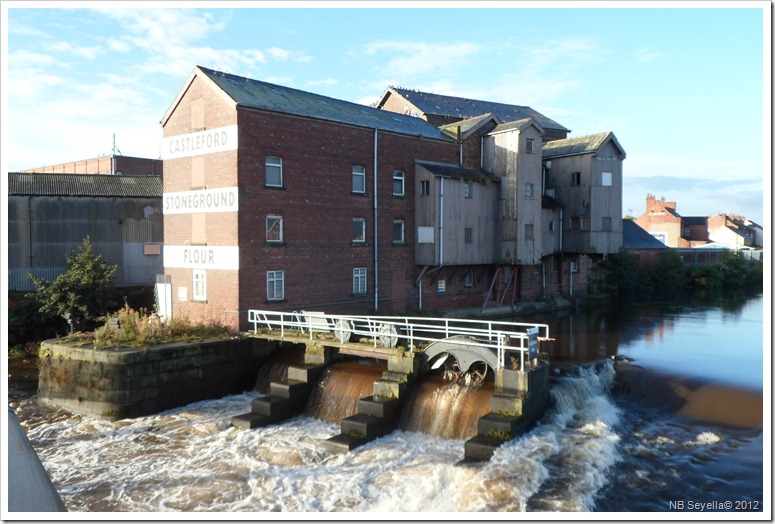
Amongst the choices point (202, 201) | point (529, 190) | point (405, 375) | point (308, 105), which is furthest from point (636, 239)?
point (405, 375)

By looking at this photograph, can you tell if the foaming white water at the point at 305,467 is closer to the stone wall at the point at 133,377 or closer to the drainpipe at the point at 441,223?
the stone wall at the point at 133,377

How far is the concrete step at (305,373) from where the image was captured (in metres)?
18.3

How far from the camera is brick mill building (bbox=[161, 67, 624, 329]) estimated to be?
72.3 ft

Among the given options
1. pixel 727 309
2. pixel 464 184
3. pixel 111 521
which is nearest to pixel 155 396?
pixel 111 521

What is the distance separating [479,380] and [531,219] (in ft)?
53.2

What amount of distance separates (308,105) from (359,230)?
5716 millimetres

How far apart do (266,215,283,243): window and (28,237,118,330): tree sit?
25.4 ft

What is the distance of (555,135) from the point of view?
49156mm

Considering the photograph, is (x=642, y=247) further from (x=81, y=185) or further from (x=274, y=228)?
(x=81, y=185)

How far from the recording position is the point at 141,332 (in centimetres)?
1922

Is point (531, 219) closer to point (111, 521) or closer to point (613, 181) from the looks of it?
point (613, 181)

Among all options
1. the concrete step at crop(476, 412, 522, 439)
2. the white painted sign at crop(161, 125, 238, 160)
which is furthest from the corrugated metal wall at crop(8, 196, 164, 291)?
the concrete step at crop(476, 412, 522, 439)

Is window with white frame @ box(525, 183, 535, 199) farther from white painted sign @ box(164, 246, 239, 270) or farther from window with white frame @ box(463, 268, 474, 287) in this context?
white painted sign @ box(164, 246, 239, 270)

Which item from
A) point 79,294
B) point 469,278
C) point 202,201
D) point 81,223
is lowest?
point 79,294
